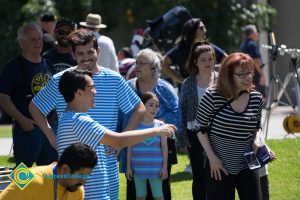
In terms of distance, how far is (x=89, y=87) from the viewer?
6051 mm

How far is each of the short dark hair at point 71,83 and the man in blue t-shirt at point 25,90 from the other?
242cm

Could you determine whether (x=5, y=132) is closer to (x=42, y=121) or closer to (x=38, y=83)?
(x=38, y=83)

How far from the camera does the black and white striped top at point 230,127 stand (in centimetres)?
698

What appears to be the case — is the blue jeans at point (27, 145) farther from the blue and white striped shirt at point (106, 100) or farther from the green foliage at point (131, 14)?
the green foliage at point (131, 14)

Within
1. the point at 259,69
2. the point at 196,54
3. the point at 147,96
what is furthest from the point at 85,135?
the point at 259,69

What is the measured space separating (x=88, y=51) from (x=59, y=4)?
54.2 ft

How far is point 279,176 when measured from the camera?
10.9 meters

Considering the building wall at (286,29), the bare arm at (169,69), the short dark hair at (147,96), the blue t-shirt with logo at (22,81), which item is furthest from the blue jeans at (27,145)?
the building wall at (286,29)

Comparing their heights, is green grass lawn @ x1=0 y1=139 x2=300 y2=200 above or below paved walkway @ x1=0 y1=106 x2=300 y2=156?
above

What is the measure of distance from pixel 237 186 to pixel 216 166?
28 cm

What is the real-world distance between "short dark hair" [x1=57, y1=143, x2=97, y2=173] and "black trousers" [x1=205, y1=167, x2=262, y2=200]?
1.81 m

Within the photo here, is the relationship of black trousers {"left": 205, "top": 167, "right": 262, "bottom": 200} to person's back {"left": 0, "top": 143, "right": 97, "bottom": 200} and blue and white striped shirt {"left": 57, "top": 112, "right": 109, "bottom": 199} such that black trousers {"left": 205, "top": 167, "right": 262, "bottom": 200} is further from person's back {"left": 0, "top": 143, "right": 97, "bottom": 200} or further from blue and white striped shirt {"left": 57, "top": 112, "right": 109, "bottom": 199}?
person's back {"left": 0, "top": 143, "right": 97, "bottom": 200}

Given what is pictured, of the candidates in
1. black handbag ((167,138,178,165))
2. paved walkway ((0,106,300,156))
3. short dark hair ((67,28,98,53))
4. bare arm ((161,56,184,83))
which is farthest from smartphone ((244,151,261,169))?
paved walkway ((0,106,300,156))

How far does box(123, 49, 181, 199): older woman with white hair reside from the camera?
8703 mm
